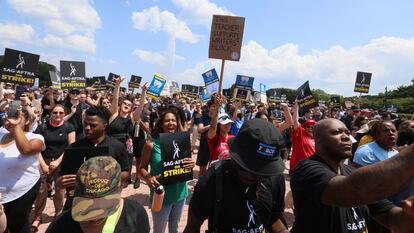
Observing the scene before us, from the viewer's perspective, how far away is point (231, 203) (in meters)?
1.96

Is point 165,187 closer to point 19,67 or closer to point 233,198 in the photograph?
point 233,198

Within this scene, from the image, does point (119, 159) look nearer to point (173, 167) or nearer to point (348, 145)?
point (173, 167)

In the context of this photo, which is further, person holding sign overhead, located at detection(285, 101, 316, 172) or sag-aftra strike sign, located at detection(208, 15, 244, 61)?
sag-aftra strike sign, located at detection(208, 15, 244, 61)

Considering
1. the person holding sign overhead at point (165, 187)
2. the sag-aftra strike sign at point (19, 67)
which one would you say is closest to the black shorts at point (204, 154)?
the person holding sign overhead at point (165, 187)

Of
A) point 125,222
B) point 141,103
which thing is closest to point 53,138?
point 141,103

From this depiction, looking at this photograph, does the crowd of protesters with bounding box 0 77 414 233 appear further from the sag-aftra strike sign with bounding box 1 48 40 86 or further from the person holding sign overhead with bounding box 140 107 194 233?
the sag-aftra strike sign with bounding box 1 48 40 86

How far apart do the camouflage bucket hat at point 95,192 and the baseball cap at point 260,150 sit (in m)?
0.71

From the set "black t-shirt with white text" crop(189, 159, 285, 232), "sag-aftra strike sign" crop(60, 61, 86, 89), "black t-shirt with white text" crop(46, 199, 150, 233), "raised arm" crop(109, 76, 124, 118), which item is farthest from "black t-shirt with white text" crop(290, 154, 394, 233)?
"sag-aftra strike sign" crop(60, 61, 86, 89)

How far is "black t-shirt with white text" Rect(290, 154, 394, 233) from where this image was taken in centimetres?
201

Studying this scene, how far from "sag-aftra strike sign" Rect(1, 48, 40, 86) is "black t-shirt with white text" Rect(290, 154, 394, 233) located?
931cm

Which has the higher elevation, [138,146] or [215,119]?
[215,119]

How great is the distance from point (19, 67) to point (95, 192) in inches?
362

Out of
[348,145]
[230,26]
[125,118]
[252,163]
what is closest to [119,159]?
[252,163]

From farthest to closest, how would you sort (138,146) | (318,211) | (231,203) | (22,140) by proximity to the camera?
(138,146)
(22,140)
(318,211)
(231,203)
